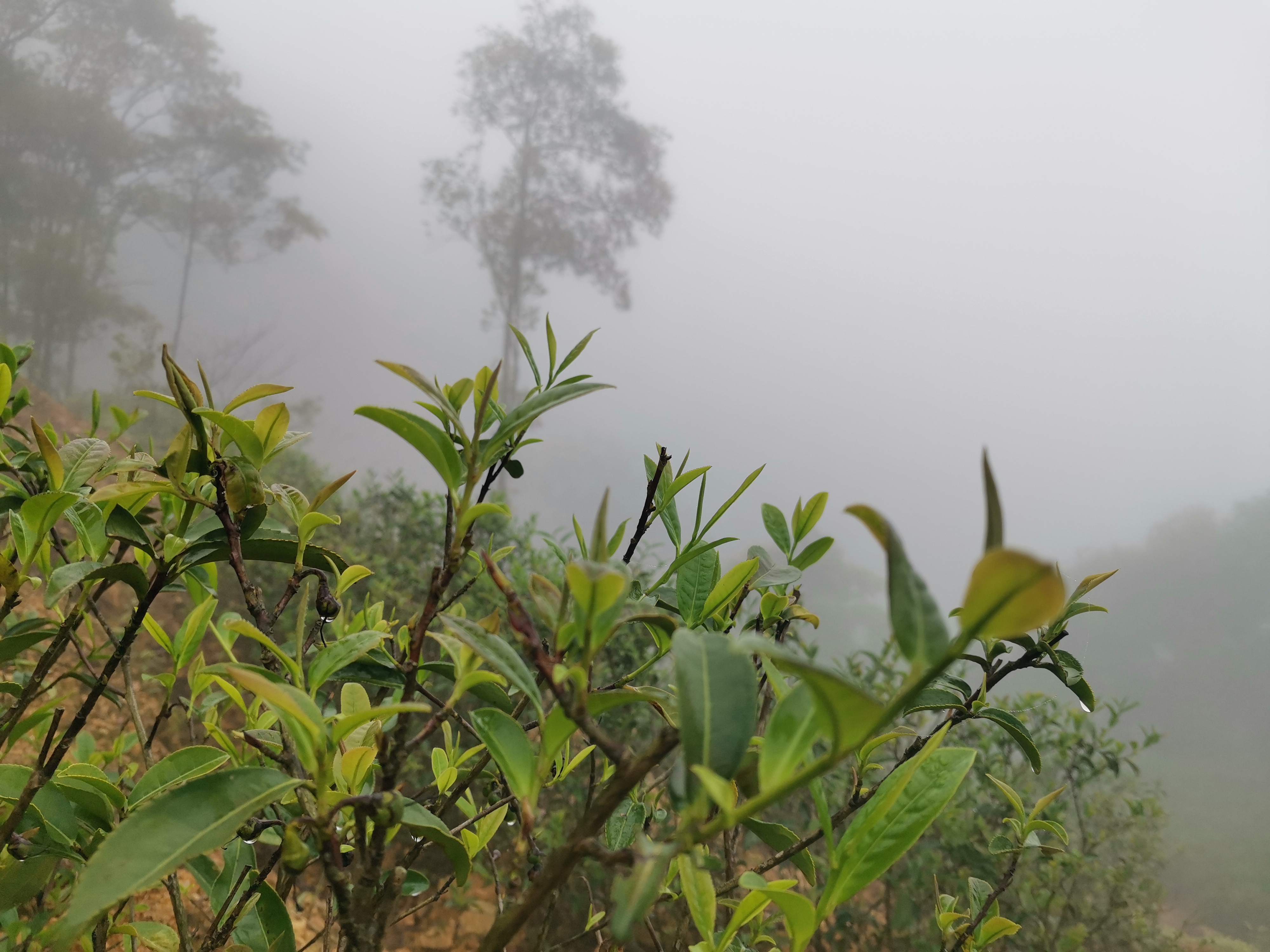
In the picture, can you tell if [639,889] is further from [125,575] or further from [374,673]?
[125,575]

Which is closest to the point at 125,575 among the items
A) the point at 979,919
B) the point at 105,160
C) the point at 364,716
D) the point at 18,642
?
the point at 18,642

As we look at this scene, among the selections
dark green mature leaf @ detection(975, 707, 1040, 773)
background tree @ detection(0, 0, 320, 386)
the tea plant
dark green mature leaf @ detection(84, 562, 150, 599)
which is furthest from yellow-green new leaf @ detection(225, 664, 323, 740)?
background tree @ detection(0, 0, 320, 386)

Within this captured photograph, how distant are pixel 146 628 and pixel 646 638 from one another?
1819 mm

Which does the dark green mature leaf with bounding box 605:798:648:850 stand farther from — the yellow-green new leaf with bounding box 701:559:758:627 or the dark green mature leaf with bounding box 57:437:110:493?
the dark green mature leaf with bounding box 57:437:110:493

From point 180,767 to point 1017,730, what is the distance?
24.0 inches

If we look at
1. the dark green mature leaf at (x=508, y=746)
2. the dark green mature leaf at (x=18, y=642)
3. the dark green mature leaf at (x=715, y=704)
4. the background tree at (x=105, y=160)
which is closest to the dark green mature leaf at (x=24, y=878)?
the dark green mature leaf at (x=18, y=642)

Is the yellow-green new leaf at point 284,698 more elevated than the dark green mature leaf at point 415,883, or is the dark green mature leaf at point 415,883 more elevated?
the yellow-green new leaf at point 284,698

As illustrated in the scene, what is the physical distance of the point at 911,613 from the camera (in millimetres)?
167

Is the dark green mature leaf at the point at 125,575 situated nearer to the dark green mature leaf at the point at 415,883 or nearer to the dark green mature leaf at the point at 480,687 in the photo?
the dark green mature leaf at the point at 480,687

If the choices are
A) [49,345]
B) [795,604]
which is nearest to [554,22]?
[49,345]

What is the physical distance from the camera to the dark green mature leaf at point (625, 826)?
0.53 m

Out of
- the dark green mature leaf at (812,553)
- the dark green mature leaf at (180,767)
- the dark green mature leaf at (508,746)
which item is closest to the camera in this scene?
the dark green mature leaf at (508,746)

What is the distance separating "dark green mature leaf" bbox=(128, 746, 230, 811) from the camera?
385mm

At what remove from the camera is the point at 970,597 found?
16 centimetres
